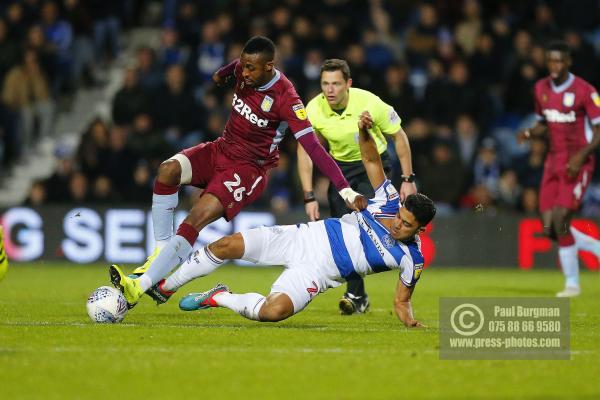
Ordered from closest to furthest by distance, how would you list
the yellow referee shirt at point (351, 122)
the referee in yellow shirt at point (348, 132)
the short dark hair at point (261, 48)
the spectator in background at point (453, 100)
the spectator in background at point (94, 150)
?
the short dark hair at point (261, 48)
the referee in yellow shirt at point (348, 132)
the yellow referee shirt at point (351, 122)
the spectator in background at point (94, 150)
the spectator in background at point (453, 100)

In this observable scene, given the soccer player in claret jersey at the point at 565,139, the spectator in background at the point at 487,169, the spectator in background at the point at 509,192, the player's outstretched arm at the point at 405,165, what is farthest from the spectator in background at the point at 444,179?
the player's outstretched arm at the point at 405,165

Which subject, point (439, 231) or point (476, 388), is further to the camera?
point (439, 231)

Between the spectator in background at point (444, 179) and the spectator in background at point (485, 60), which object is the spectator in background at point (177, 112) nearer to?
the spectator in background at point (444, 179)

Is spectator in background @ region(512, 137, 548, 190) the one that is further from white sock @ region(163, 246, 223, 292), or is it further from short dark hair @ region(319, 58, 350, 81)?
white sock @ region(163, 246, 223, 292)

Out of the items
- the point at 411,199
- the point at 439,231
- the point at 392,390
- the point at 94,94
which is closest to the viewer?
the point at 392,390

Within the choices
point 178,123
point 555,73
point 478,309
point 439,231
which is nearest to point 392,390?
point 478,309

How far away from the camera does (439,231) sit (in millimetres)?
18141

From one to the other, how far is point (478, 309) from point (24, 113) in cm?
1195

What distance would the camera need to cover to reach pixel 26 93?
66.5 ft

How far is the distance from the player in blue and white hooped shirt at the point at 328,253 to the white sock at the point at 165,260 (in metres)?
0.12

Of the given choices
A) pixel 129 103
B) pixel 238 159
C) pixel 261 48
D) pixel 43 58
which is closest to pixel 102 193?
pixel 129 103

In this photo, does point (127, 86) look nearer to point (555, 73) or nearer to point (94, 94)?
point (94, 94)

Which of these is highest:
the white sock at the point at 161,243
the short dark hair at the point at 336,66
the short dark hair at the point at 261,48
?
the short dark hair at the point at 261,48

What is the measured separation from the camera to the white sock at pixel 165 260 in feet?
31.0
